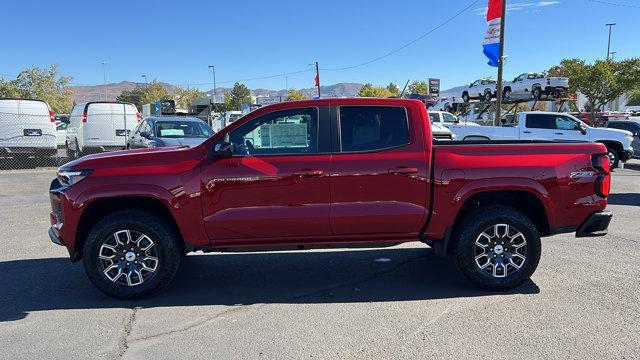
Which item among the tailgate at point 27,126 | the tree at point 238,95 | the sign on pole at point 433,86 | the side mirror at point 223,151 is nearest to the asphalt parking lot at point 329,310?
the side mirror at point 223,151

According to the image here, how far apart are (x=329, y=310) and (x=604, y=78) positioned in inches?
1830

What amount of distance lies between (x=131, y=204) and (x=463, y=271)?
326 cm

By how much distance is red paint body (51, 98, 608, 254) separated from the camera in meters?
4.48

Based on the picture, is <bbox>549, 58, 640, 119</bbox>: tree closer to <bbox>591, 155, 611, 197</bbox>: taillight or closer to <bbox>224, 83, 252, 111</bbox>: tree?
<bbox>591, 155, 611, 197</bbox>: taillight

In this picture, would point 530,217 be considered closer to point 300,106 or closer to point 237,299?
point 300,106

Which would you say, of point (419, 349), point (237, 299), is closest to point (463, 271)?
point (419, 349)

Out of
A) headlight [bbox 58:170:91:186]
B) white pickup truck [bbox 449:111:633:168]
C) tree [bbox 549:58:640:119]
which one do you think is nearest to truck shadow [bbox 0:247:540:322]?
headlight [bbox 58:170:91:186]

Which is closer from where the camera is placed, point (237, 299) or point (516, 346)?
point (516, 346)

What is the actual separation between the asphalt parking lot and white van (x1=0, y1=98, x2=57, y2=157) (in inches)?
386

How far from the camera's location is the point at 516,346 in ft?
11.9

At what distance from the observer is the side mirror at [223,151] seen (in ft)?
14.6

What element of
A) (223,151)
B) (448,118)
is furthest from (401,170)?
(448,118)

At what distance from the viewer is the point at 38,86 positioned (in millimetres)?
58500

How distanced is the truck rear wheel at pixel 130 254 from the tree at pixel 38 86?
58.3 metres
